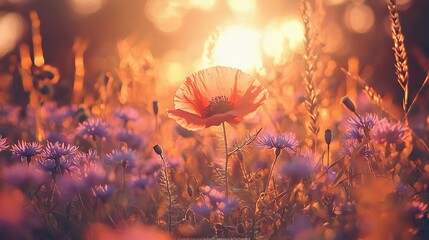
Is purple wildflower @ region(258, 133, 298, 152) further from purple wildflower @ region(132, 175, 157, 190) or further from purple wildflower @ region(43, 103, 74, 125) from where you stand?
purple wildflower @ region(43, 103, 74, 125)

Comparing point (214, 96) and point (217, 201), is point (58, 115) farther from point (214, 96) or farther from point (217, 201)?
point (217, 201)

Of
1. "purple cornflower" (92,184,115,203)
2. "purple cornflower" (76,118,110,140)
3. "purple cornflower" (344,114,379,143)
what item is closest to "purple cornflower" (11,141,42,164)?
"purple cornflower" (92,184,115,203)

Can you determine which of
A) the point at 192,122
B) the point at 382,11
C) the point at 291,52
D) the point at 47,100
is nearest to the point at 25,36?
the point at 382,11

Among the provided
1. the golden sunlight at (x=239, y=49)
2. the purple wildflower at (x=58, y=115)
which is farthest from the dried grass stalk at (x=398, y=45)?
the purple wildflower at (x=58, y=115)

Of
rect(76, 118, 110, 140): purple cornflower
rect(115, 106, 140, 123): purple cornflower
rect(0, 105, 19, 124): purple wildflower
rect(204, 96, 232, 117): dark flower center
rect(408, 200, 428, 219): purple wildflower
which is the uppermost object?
rect(0, 105, 19, 124): purple wildflower

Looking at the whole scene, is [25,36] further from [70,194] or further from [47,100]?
[70,194]

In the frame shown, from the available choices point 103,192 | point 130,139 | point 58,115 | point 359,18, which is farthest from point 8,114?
point 359,18

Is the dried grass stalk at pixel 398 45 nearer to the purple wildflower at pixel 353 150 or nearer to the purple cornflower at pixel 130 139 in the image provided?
the purple wildflower at pixel 353 150
